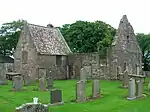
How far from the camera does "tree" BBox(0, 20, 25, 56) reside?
64.6m

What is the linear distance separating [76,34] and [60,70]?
781 inches

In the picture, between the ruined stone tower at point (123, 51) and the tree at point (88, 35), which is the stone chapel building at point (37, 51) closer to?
the ruined stone tower at point (123, 51)

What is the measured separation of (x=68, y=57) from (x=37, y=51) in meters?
5.94

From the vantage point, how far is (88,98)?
20.5 metres

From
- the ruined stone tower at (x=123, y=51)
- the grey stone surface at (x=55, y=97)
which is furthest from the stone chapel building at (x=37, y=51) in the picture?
the grey stone surface at (x=55, y=97)

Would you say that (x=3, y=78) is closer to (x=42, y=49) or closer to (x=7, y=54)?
(x=42, y=49)

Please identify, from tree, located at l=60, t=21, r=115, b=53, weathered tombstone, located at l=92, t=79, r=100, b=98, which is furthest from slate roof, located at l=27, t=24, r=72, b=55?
weathered tombstone, located at l=92, t=79, r=100, b=98

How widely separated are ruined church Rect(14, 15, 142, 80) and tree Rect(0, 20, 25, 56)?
23.4 metres

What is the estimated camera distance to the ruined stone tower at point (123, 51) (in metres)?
37.2

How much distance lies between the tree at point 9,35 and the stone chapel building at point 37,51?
23154mm

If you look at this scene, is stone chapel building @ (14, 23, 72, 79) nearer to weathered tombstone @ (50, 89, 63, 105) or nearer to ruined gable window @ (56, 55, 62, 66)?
ruined gable window @ (56, 55, 62, 66)

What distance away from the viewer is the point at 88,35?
193 feet

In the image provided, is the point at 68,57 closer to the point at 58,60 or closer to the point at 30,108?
the point at 58,60

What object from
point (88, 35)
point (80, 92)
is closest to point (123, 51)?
point (80, 92)
